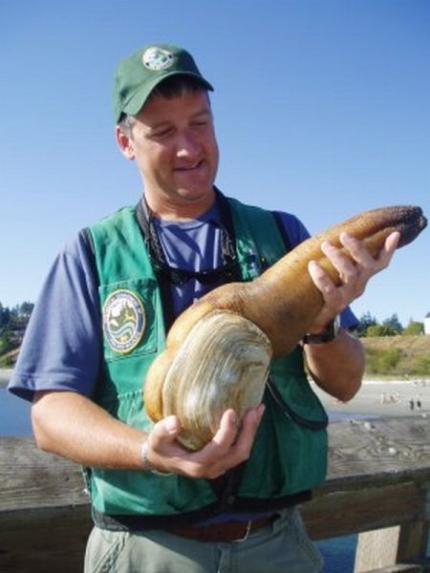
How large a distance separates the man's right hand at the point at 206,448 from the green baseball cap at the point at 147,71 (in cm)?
145

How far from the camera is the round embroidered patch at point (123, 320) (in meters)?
2.76

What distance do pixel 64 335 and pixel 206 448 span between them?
91 cm

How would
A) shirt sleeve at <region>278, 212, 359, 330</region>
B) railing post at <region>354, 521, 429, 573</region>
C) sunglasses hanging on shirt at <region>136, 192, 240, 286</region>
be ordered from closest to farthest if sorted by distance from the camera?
sunglasses hanging on shirt at <region>136, 192, 240, 286</region> < shirt sleeve at <region>278, 212, 359, 330</region> < railing post at <region>354, 521, 429, 573</region>

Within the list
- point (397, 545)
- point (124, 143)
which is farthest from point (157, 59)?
point (397, 545)

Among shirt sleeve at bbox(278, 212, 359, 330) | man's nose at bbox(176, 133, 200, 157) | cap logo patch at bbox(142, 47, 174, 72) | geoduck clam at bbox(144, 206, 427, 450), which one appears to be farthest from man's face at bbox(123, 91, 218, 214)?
geoduck clam at bbox(144, 206, 427, 450)

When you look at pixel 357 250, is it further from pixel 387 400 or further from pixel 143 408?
Answer: pixel 387 400

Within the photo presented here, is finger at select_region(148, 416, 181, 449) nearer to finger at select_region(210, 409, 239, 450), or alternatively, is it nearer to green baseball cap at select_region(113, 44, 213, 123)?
finger at select_region(210, 409, 239, 450)

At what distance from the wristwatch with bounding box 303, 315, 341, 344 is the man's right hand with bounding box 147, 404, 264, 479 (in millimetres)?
615

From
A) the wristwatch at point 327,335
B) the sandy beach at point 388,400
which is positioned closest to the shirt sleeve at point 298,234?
the wristwatch at point 327,335

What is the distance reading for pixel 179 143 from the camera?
2973 millimetres

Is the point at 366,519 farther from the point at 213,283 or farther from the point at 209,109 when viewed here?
the point at 209,109

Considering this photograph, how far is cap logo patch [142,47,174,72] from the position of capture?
298 centimetres

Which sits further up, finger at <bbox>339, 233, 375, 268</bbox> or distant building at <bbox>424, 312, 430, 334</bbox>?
finger at <bbox>339, 233, 375, 268</bbox>

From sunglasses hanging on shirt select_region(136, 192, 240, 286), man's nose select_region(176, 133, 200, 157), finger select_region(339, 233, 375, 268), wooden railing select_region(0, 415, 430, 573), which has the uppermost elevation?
man's nose select_region(176, 133, 200, 157)
